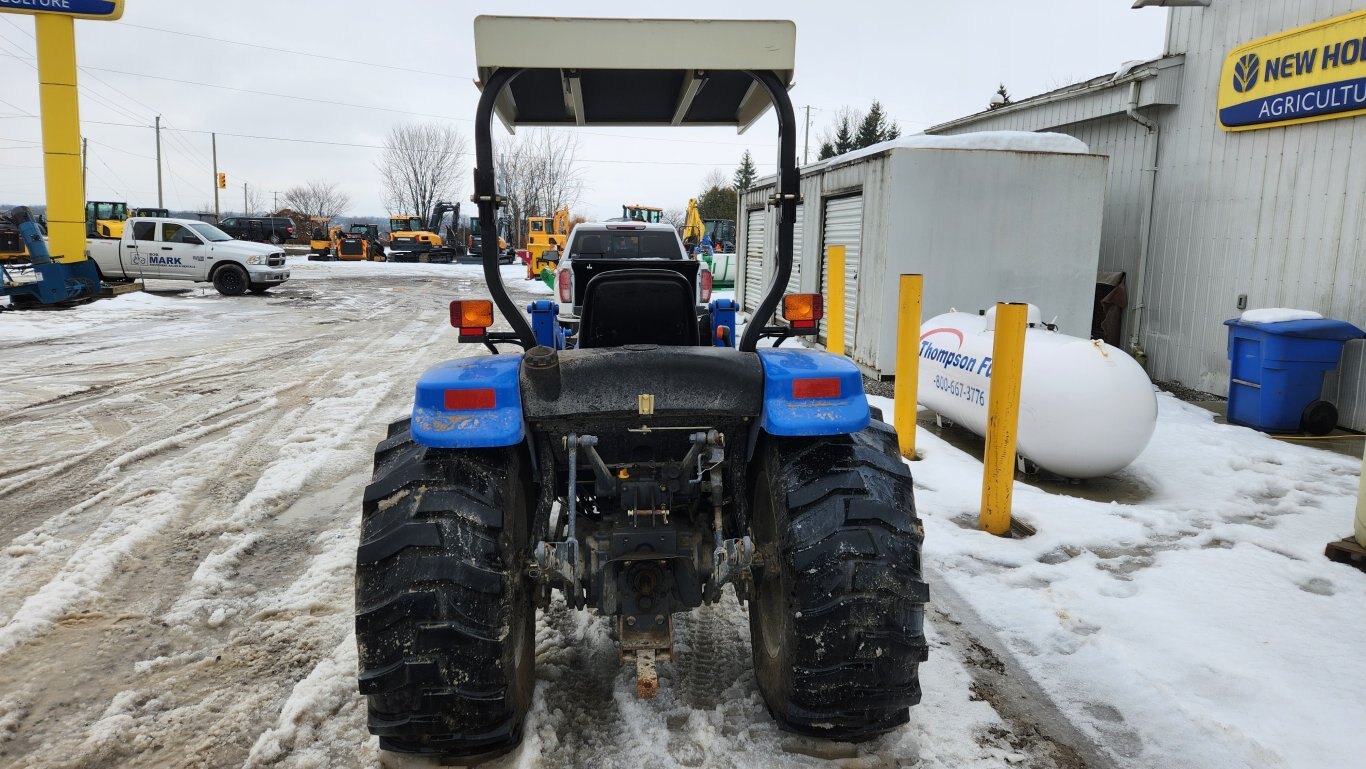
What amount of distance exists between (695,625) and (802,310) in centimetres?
149

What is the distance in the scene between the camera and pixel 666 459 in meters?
3.00

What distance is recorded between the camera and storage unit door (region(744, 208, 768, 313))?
1564 centimetres

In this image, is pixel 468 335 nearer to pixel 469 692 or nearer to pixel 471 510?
pixel 471 510

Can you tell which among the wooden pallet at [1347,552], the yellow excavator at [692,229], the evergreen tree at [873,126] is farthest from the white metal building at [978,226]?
the evergreen tree at [873,126]

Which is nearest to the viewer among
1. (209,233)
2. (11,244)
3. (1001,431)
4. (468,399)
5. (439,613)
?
(439,613)

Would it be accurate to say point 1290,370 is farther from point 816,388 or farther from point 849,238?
point 816,388

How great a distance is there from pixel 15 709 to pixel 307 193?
9541 centimetres

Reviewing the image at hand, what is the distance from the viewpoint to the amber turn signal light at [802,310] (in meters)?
3.48

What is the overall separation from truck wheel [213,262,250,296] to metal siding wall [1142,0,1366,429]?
65.3 feet

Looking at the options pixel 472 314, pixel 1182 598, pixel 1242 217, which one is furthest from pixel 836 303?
pixel 1242 217

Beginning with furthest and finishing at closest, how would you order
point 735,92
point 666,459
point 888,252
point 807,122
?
point 807,122 < point 888,252 < point 735,92 < point 666,459

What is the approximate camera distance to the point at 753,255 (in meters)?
16.4

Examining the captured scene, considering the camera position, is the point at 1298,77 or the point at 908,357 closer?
the point at 908,357

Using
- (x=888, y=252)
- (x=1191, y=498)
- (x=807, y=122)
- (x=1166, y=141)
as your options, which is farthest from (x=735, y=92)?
(x=807, y=122)
